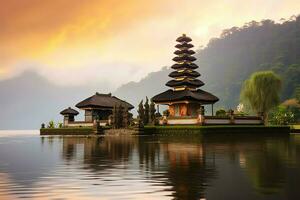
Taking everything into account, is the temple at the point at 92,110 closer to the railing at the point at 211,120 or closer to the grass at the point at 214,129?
the railing at the point at 211,120

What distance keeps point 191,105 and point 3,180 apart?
1988 inches

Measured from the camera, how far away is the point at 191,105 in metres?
60.8

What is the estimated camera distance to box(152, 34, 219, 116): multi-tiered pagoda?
194 ft

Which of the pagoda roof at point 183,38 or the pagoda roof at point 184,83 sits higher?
the pagoda roof at point 183,38

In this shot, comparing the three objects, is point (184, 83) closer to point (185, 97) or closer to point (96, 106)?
point (185, 97)

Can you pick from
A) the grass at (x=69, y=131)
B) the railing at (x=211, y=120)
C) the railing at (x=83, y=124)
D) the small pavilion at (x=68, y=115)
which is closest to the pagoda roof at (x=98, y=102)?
the small pavilion at (x=68, y=115)

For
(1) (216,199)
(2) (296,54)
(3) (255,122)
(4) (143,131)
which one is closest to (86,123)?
(4) (143,131)

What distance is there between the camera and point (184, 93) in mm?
59438

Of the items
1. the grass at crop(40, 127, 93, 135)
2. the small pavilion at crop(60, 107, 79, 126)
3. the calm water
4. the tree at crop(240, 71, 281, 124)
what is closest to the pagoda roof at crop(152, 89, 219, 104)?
the grass at crop(40, 127, 93, 135)

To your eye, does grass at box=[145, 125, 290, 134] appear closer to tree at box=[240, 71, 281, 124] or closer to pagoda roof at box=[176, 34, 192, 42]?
tree at box=[240, 71, 281, 124]

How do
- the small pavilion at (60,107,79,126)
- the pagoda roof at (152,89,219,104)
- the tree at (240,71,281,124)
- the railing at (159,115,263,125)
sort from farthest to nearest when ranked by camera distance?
the small pavilion at (60,107,79,126)
the tree at (240,71,281,124)
the pagoda roof at (152,89,219,104)
the railing at (159,115,263,125)

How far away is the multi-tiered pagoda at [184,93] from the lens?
59.3 metres

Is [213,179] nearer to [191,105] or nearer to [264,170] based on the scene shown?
[264,170]

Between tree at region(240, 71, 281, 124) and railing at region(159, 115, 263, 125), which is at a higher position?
tree at region(240, 71, 281, 124)
